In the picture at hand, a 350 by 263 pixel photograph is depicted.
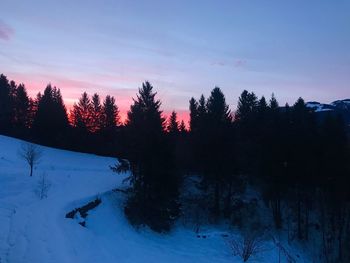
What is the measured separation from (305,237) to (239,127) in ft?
73.2

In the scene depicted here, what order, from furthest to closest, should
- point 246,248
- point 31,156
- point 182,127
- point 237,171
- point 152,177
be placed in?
point 182,127 → point 31,156 → point 237,171 → point 152,177 → point 246,248

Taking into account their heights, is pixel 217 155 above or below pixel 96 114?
below

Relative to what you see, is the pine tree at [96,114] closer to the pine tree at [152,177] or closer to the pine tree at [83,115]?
the pine tree at [83,115]

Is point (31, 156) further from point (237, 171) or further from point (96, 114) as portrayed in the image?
point (96, 114)

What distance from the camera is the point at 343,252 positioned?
3528 cm

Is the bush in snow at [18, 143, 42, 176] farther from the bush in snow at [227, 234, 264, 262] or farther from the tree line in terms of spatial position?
the bush in snow at [227, 234, 264, 262]

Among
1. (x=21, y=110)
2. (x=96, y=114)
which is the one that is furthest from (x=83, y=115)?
(x=21, y=110)

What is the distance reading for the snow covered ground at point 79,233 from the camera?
58.4 feet

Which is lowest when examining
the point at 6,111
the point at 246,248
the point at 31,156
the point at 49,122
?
the point at 246,248

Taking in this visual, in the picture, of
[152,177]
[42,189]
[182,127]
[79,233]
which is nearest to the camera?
[79,233]

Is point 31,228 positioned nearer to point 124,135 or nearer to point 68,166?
point 124,135

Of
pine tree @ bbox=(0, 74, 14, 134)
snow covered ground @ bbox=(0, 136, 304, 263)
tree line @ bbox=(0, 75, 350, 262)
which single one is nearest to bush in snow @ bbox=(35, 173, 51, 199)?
snow covered ground @ bbox=(0, 136, 304, 263)

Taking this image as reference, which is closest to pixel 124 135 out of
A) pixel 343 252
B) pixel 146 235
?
pixel 146 235

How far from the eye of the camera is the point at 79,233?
2111 cm
